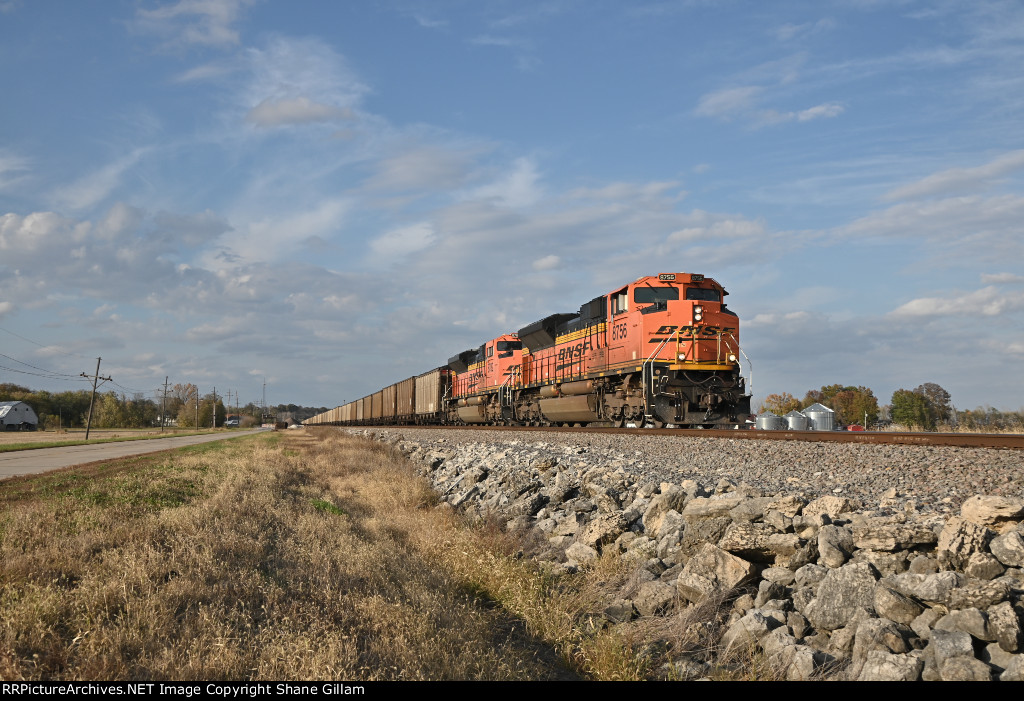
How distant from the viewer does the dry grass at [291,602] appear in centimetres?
482

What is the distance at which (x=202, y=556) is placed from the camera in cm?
698

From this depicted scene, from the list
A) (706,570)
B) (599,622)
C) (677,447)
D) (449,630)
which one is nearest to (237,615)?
(449,630)

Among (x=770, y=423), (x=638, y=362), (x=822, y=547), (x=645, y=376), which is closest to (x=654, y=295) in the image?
(x=638, y=362)

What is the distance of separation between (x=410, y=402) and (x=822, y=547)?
1890 inches

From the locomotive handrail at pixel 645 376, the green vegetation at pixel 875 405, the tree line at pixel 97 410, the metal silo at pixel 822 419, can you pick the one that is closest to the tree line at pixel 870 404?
the green vegetation at pixel 875 405

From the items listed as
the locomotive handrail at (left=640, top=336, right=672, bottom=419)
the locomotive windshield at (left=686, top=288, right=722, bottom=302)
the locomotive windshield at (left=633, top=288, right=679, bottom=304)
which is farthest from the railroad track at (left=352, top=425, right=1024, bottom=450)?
the locomotive windshield at (left=686, top=288, right=722, bottom=302)

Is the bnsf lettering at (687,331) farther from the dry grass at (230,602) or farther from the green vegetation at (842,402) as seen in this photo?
the green vegetation at (842,402)

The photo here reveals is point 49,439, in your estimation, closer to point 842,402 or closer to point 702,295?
point 702,295

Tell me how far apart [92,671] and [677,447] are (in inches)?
375

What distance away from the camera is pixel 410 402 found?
53.0 meters

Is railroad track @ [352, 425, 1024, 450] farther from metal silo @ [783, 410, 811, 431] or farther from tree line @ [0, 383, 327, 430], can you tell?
tree line @ [0, 383, 327, 430]

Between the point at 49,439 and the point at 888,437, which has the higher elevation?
the point at 888,437

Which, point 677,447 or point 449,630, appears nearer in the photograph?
point 449,630

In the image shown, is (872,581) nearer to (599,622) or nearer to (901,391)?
(599,622)
